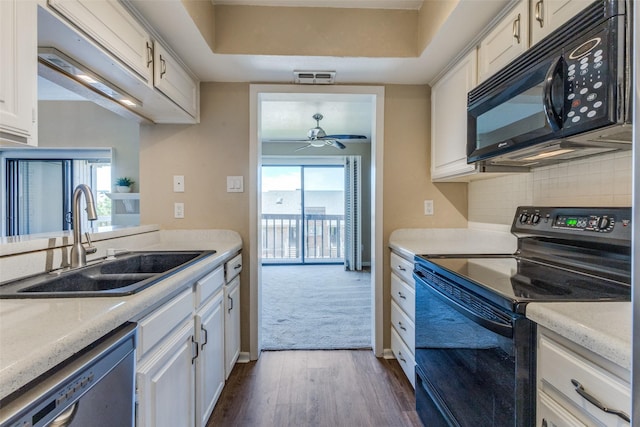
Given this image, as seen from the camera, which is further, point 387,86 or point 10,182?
point 10,182

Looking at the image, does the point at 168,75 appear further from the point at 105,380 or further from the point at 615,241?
the point at 615,241

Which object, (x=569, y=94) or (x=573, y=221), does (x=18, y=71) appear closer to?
(x=569, y=94)

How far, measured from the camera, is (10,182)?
416 centimetres

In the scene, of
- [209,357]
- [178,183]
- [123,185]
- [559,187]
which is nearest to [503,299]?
[559,187]

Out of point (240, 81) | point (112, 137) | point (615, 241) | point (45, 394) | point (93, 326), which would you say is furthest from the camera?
point (112, 137)

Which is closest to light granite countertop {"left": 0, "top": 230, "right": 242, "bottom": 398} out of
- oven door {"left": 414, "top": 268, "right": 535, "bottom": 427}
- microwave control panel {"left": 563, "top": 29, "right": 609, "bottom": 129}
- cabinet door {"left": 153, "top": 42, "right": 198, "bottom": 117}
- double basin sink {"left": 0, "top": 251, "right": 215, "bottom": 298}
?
double basin sink {"left": 0, "top": 251, "right": 215, "bottom": 298}

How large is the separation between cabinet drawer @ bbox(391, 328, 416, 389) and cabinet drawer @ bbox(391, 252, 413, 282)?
1.44ft

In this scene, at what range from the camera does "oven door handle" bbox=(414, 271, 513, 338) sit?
3.01 ft

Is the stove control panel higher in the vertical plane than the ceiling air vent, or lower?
lower

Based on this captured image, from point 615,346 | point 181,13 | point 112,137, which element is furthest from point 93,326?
point 112,137

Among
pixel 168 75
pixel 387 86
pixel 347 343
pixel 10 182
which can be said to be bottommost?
pixel 347 343

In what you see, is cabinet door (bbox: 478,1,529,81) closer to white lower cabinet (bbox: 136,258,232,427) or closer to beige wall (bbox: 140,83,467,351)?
beige wall (bbox: 140,83,467,351)

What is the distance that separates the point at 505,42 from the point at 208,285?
6.04 ft

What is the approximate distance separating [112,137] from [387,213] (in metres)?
3.66
